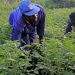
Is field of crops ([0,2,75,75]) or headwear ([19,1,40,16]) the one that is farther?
headwear ([19,1,40,16])

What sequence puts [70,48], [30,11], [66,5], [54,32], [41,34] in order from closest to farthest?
[70,48]
[30,11]
[41,34]
[54,32]
[66,5]

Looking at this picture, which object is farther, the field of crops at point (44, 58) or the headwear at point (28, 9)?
the headwear at point (28, 9)

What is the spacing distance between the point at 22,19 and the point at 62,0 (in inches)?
745

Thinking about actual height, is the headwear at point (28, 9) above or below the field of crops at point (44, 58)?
above

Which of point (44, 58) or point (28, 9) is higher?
point (28, 9)

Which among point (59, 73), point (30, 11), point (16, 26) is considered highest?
point (30, 11)

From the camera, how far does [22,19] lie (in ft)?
6.79

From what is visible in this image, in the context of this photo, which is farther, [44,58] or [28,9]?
[44,58]

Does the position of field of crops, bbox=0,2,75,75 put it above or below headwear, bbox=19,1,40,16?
below

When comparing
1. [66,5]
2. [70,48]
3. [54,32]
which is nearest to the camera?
[70,48]

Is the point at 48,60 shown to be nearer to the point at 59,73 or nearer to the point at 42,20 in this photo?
the point at 59,73

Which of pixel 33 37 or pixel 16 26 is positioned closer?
pixel 16 26

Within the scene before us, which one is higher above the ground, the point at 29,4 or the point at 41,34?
the point at 29,4

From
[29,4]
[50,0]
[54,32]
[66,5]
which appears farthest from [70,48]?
[66,5]
